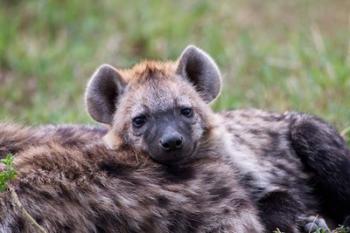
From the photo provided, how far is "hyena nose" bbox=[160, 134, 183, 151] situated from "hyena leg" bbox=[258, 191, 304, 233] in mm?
482

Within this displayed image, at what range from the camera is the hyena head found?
4.37 meters

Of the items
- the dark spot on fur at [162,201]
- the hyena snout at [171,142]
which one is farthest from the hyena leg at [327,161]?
the dark spot on fur at [162,201]

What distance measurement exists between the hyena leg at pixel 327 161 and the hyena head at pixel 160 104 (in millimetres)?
537

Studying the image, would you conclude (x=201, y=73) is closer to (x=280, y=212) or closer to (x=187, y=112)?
(x=187, y=112)

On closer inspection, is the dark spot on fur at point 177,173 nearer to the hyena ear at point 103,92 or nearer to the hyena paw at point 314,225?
the hyena paw at point 314,225

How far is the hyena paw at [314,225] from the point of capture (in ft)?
13.6

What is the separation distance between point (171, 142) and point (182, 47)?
352 cm

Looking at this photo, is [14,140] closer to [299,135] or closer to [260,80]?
[299,135]

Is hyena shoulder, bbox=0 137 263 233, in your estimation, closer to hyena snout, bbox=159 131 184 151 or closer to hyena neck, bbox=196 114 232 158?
hyena snout, bbox=159 131 184 151

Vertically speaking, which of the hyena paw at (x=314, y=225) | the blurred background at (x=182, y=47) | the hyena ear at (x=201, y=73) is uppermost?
the blurred background at (x=182, y=47)

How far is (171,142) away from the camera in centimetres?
424

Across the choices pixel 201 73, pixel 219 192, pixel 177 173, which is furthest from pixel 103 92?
pixel 219 192

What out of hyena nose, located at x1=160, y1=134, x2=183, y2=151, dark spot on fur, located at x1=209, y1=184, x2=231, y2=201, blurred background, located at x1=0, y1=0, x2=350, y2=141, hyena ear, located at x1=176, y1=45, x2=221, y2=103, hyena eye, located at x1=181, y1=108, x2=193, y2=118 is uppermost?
blurred background, located at x1=0, y1=0, x2=350, y2=141

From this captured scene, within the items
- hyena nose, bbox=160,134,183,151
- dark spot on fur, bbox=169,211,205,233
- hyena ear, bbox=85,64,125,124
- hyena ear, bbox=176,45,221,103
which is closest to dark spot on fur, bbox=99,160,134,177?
dark spot on fur, bbox=169,211,205,233
